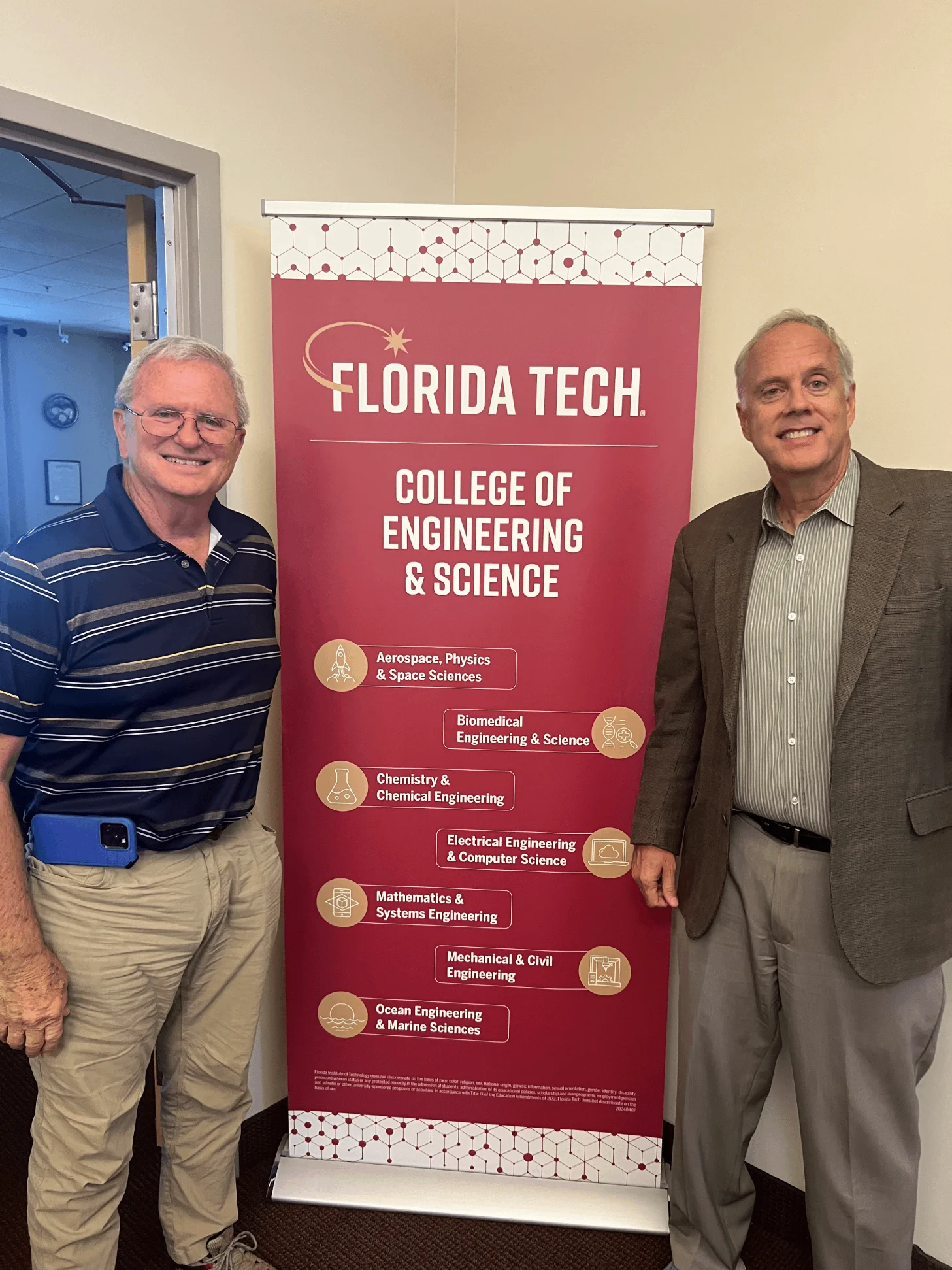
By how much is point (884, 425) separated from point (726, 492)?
0.39 m

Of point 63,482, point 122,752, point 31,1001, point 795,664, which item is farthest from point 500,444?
point 63,482

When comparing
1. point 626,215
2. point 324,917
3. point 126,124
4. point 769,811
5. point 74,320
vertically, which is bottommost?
point 324,917

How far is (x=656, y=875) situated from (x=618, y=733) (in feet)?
1.03

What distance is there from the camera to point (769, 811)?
1578 millimetres

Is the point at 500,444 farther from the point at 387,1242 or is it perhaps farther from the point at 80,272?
the point at 80,272

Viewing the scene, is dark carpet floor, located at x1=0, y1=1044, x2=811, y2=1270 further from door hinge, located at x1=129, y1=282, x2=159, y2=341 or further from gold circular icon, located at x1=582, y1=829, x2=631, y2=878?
door hinge, located at x1=129, y1=282, x2=159, y2=341

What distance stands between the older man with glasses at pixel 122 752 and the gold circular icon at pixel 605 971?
33.4 inches

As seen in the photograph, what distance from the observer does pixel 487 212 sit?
5.85 ft

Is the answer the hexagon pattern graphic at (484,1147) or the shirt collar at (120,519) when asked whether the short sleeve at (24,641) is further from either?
the hexagon pattern graphic at (484,1147)

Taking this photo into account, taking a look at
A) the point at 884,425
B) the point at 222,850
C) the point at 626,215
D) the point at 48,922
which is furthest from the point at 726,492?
the point at 48,922

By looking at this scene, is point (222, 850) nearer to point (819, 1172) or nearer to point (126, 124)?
point (819, 1172)

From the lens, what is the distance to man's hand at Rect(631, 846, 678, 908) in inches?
71.7

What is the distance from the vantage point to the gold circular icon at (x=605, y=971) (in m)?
1.99

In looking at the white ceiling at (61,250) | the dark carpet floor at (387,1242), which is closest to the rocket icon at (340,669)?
the white ceiling at (61,250)
